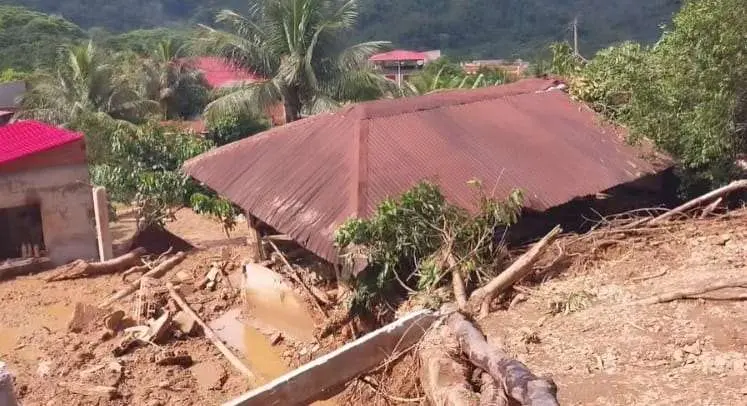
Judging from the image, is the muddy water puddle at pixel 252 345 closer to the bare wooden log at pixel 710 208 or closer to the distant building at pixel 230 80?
the bare wooden log at pixel 710 208

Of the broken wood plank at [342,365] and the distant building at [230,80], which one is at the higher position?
the broken wood plank at [342,365]

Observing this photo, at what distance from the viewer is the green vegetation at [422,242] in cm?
866

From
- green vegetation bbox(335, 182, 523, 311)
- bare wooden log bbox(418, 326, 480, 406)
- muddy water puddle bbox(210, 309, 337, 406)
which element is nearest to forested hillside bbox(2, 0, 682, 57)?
muddy water puddle bbox(210, 309, 337, 406)

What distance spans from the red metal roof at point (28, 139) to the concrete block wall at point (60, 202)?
1.26 ft

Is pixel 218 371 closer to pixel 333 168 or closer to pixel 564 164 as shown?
pixel 333 168

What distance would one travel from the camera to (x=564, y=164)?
11227mm

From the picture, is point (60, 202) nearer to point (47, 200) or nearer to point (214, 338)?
point (47, 200)

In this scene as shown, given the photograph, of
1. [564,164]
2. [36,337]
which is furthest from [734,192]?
[36,337]

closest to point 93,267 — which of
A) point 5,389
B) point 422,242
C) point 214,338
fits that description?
point 214,338

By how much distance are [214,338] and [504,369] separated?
646 centimetres

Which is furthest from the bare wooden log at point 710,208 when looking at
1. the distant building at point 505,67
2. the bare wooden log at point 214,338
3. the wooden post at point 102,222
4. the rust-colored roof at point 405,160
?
the distant building at point 505,67

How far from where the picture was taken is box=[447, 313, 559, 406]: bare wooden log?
5285 millimetres

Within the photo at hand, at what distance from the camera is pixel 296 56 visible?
20891mm

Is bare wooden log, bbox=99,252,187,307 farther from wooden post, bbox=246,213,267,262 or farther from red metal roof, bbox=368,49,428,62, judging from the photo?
red metal roof, bbox=368,49,428,62
